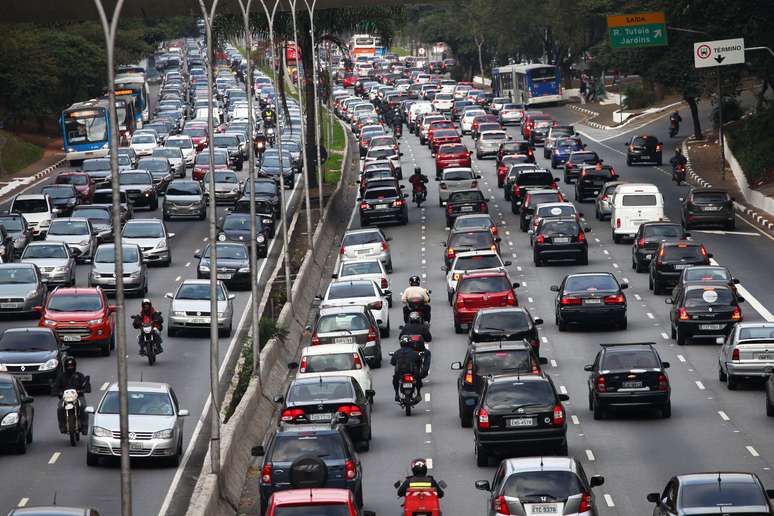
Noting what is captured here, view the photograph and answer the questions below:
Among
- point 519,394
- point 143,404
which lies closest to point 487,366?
point 519,394

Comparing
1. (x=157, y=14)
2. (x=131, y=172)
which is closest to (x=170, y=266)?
(x=157, y=14)

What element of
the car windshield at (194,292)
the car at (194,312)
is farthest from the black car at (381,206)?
the car at (194,312)

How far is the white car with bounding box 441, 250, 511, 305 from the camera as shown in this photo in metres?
43.2

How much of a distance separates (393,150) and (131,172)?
Answer: 52.9 feet

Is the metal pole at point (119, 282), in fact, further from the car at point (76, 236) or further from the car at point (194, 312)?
the car at point (76, 236)

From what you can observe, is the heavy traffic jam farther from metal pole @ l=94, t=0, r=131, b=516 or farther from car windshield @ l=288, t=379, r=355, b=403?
metal pole @ l=94, t=0, r=131, b=516

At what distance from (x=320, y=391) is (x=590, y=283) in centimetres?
1285

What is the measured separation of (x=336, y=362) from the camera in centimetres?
3053

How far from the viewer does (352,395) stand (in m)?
27.2

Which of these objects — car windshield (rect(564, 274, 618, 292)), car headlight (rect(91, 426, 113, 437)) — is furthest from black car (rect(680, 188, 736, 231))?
car headlight (rect(91, 426, 113, 437))

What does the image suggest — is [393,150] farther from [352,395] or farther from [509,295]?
[352,395]

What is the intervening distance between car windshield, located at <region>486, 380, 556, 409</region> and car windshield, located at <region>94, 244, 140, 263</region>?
71.3ft

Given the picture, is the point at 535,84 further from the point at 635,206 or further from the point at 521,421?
the point at 521,421

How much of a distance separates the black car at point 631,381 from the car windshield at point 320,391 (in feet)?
14.9
